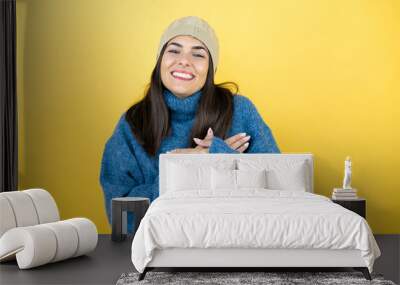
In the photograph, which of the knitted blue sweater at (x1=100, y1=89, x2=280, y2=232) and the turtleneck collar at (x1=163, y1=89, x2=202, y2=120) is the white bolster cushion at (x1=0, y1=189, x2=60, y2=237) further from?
the turtleneck collar at (x1=163, y1=89, x2=202, y2=120)

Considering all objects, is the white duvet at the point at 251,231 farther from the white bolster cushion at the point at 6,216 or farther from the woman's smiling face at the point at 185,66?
the woman's smiling face at the point at 185,66

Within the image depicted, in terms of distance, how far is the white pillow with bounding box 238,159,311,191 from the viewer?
603 centimetres

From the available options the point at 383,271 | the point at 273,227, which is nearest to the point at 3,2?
the point at 273,227

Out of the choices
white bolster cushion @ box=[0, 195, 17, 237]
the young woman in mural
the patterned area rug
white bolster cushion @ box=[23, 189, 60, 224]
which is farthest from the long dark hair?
the patterned area rug

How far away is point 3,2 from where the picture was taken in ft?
22.2

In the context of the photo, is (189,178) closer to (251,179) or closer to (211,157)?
(211,157)

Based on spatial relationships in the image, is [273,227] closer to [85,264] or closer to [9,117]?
[85,264]

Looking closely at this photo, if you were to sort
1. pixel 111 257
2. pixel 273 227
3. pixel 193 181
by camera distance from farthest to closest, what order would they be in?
pixel 193 181 → pixel 111 257 → pixel 273 227

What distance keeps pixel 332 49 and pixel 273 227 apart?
116 inches

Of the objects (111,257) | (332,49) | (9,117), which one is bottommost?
(111,257)

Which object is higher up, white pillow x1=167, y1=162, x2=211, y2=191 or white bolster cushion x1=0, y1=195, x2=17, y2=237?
white pillow x1=167, y1=162, x2=211, y2=191

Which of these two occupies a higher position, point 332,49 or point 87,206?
point 332,49

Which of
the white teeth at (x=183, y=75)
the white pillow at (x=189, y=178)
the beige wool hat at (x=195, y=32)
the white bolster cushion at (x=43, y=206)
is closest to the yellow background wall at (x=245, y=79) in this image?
the beige wool hat at (x=195, y=32)

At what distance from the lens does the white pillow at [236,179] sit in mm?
5906
